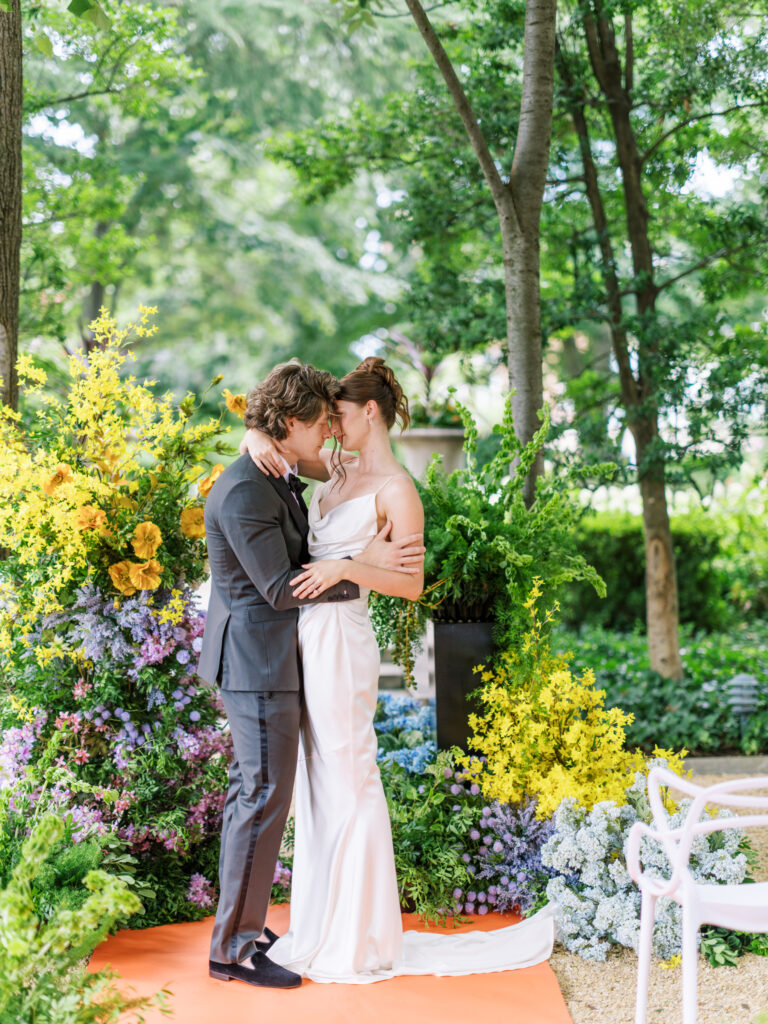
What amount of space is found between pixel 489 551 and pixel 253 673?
3.84 feet

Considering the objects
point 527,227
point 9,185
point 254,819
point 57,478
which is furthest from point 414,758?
point 9,185

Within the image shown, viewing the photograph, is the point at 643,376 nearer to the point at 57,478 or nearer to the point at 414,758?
the point at 414,758

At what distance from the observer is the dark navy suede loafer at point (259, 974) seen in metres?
2.83

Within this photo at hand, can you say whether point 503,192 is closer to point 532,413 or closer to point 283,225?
point 532,413

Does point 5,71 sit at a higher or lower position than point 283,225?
lower

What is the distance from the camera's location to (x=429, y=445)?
23.8 feet

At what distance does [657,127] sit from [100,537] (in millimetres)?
4595

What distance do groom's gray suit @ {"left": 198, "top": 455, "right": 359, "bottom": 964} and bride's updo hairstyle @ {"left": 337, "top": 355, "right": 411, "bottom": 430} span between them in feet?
1.40

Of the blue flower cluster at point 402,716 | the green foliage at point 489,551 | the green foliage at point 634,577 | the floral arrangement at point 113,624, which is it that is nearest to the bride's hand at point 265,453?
the floral arrangement at point 113,624

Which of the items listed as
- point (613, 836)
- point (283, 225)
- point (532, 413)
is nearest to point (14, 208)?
point (532, 413)

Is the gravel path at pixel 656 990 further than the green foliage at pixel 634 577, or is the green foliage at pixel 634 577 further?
the green foliage at pixel 634 577

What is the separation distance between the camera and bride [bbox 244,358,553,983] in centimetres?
292

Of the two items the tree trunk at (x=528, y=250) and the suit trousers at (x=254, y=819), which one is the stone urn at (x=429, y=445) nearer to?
the tree trunk at (x=528, y=250)

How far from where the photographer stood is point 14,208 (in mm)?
3693
